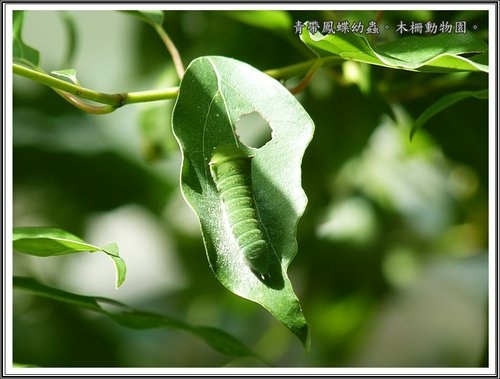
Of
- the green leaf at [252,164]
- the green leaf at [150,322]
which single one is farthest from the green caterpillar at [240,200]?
the green leaf at [150,322]

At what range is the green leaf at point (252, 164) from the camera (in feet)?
1.42

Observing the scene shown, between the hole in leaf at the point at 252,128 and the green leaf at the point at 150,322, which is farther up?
the hole in leaf at the point at 252,128

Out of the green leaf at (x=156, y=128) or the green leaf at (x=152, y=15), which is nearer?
the green leaf at (x=152, y=15)

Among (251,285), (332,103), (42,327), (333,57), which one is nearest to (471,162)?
(332,103)

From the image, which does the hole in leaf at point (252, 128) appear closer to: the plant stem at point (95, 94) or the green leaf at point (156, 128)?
the green leaf at point (156, 128)

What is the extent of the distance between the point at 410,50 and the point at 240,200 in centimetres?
16

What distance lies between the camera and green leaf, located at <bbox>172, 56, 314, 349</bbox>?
432mm

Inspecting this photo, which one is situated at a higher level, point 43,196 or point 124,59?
point 124,59

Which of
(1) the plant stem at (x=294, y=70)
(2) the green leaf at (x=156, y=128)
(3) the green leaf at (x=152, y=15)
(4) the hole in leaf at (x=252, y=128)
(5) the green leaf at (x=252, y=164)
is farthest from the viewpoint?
(4) the hole in leaf at (x=252, y=128)

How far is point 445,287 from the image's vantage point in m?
1.60

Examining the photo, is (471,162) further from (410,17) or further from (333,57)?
(333,57)

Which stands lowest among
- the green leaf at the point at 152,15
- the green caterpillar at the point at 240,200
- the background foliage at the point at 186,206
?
the background foliage at the point at 186,206

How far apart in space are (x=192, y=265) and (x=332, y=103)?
446 mm

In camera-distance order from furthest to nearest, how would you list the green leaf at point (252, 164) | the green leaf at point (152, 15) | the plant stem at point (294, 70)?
the green leaf at point (152, 15)
the plant stem at point (294, 70)
the green leaf at point (252, 164)
